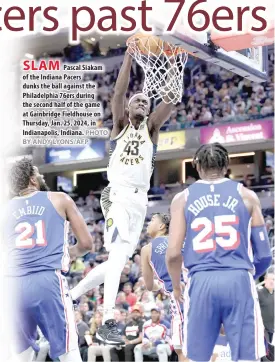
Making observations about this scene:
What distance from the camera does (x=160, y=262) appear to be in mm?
8125

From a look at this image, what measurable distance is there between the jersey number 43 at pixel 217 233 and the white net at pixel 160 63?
2747mm

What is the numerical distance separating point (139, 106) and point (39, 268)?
2.38m

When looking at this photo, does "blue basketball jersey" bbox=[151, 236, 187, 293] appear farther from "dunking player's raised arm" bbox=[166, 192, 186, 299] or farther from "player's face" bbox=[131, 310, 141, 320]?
"player's face" bbox=[131, 310, 141, 320]

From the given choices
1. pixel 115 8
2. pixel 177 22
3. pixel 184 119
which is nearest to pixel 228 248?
pixel 177 22

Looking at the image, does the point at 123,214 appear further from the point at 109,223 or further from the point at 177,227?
the point at 177,227

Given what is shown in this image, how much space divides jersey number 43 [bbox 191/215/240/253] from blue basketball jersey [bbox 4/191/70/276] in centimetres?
121

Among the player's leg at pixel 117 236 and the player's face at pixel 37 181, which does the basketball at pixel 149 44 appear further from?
the player's face at pixel 37 181

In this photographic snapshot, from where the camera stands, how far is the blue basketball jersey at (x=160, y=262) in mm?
8109

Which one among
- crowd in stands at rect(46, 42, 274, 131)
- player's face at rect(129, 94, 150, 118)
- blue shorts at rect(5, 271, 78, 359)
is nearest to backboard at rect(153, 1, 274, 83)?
player's face at rect(129, 94, 150, 118)

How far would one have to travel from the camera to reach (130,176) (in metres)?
7.51

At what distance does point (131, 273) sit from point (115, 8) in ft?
33.3

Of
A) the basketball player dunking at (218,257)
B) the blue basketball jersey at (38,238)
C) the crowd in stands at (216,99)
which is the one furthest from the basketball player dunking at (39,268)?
the crowd in stands at (216,99)

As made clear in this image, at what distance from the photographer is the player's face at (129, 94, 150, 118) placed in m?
7.44

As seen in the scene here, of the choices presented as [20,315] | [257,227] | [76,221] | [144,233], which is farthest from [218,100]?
[257,227]
